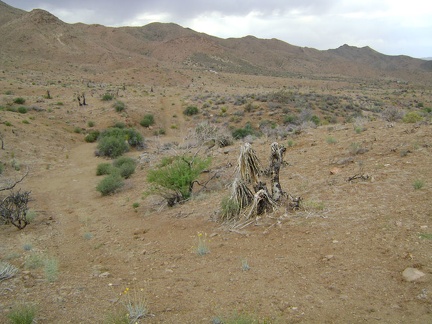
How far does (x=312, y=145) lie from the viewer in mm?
13336

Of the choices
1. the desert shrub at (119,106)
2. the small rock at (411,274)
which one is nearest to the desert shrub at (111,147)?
the desert shrub at (119,106)

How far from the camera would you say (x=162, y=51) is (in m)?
99.8

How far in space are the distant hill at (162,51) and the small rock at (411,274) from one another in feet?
214

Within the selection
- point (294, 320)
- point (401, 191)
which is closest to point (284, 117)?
point (401, 191)

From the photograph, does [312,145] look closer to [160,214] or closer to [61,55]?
[160,214]

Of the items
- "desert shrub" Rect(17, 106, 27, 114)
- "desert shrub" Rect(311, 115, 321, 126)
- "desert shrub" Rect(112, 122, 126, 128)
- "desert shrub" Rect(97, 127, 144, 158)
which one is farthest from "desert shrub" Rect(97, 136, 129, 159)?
"desert shrub" Rect(311, 115, 321, 126)

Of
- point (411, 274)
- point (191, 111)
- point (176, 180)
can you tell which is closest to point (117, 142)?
point (191, 111)

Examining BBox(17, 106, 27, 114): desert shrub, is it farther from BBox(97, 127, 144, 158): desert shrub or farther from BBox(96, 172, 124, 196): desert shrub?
BBox(96, 172, 124, 196): desert shrub

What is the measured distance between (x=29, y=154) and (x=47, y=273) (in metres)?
15.8

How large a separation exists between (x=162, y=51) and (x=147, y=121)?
76245 millimetres

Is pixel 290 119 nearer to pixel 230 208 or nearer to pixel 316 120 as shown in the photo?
pixel 316 120

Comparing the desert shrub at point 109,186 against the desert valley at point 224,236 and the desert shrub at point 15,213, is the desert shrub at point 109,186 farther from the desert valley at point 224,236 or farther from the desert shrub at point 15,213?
the desert shrub at point 15,213

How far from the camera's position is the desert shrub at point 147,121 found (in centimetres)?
2928

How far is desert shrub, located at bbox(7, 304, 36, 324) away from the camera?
450cm
